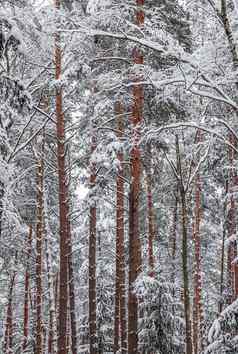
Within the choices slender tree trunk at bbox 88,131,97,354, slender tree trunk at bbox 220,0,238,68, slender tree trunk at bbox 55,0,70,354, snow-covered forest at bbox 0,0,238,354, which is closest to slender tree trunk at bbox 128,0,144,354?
snow-covered forest at bbox 0,0,238,354

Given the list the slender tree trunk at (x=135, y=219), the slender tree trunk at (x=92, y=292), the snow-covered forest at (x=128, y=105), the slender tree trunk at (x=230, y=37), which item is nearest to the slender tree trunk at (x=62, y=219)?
the snow-covered forest at (x=128, y=105)

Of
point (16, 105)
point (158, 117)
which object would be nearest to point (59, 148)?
point (158, 117)

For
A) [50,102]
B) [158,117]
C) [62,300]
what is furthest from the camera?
[50,102]

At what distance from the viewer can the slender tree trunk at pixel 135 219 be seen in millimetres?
9781

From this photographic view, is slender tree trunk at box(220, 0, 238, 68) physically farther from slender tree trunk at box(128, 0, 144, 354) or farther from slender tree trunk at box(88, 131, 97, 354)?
slender tree trunk at box(88, 131, 97, 354)

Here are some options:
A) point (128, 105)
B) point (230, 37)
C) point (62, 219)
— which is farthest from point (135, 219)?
point (128, 105)

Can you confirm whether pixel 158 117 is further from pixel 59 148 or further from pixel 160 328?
pixel 160 328

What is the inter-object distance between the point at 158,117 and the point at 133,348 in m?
5.41

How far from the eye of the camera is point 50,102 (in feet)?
50.0

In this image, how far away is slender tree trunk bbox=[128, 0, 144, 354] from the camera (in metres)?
9.78

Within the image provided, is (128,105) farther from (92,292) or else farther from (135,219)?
(92,292)

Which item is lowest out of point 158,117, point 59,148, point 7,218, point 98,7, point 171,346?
point 171,346

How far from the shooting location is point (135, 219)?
1021 centimetres

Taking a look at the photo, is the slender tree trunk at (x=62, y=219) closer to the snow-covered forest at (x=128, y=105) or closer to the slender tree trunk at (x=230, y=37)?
the snow-covered forest at (x=128, y=105)
